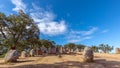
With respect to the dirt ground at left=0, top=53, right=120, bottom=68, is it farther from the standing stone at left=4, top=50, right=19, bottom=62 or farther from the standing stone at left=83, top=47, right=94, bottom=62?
the standing stone at left=4, top=50, right=19, bottom=62

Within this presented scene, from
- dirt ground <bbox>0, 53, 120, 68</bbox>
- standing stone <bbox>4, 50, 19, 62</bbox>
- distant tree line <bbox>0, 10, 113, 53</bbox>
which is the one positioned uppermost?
distant tree line <bbox>0, 10, 113, 53</bbox>

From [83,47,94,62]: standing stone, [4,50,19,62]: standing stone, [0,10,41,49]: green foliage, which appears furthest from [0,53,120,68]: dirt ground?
[0,10,41,49]: green foliage

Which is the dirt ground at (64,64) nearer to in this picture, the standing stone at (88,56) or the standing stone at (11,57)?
the standing stone at (88,56)

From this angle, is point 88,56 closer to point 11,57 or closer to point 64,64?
point 64,64

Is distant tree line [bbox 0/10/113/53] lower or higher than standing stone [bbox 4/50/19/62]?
higher

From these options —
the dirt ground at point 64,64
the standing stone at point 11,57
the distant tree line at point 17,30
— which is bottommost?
the dirt ground at point 64,64

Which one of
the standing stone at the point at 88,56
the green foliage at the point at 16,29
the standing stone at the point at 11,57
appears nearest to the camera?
the standing stone at the point at 88,56

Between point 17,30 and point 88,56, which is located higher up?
point 17,30

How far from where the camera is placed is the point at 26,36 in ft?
136

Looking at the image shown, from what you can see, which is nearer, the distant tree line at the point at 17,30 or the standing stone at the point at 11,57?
the standing stone at the point at 11,57

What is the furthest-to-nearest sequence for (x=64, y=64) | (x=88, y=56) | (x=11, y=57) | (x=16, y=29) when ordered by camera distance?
(x=16, y=29) → (x=11, y=57) → (x=88, y=56) → (x=64, y=64)

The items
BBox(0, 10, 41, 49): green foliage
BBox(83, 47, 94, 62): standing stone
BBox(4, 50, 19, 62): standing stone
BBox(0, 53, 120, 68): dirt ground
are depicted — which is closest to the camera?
BBox(0, 53, 120, 68): dirt ground

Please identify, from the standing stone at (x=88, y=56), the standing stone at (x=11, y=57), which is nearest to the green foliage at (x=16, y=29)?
the standing stone at (x=11, y=57)

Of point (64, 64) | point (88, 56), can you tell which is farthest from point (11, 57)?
point (88, 56)
